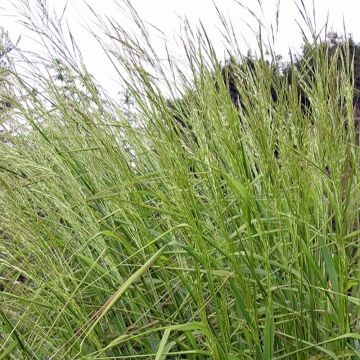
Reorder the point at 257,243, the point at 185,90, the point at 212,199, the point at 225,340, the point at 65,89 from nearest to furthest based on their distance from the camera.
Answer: the point at 225,340
the point at 212,199
the point at 257,243
the point at 185,90
the point at 65,89

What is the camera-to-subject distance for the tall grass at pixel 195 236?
4.78 feet

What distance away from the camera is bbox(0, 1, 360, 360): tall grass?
1.46 meters

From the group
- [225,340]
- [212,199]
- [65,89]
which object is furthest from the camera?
[65,89]

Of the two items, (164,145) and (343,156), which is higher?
(164,145)

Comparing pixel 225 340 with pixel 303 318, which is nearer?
pixel 225 340

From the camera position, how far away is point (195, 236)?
4.39ft

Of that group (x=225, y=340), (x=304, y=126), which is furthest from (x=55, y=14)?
(x=225, y=340)

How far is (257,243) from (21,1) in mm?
1031

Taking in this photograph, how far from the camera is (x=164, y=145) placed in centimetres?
157

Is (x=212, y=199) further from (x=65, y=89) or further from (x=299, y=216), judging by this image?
(x=65, y=89)

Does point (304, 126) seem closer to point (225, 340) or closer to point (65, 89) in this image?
point (225, 340)

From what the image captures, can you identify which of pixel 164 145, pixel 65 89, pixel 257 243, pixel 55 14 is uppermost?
pixel 55 14

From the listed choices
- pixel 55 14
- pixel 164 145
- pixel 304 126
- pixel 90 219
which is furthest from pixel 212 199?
pixel 55 14

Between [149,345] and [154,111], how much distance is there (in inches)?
23.4
